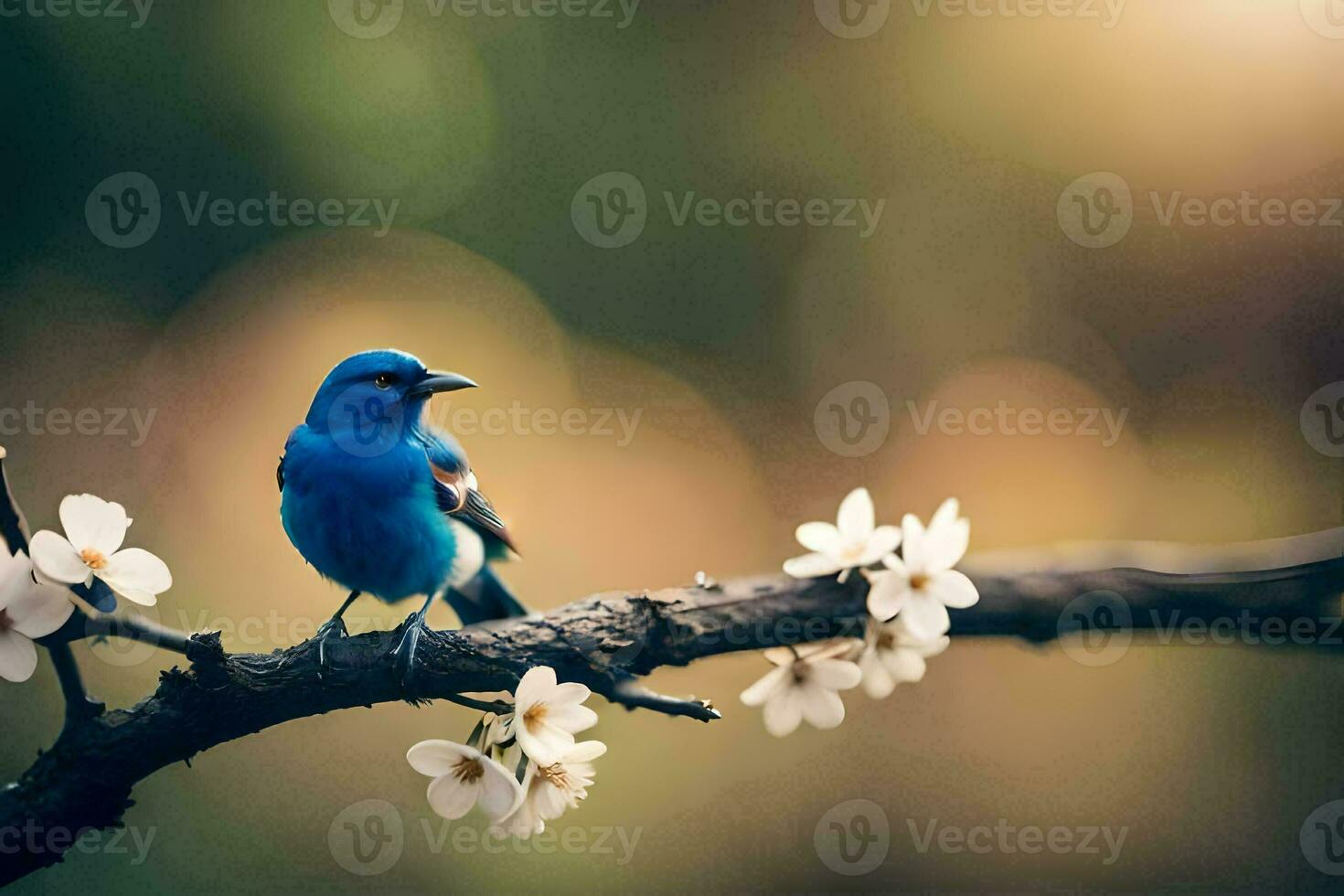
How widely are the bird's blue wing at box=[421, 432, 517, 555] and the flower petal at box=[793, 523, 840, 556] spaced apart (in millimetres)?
453

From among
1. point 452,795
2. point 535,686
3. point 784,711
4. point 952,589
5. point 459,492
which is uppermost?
point 459,492

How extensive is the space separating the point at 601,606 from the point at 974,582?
534mm

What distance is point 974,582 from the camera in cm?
140

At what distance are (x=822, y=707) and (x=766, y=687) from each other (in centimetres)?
7

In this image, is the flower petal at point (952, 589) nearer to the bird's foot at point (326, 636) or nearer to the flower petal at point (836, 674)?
the flower petal at point (836, 674)

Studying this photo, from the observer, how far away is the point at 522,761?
40.5 inches

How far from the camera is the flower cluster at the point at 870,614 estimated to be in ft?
3.81

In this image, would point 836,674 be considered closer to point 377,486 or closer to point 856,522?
point 856,522

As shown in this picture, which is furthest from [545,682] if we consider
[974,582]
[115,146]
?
[115,146]

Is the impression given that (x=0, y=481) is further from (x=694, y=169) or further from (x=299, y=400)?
(x=694, y=169)

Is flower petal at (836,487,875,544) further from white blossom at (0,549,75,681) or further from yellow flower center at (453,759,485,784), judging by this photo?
white blossom at (0,549,75,681)

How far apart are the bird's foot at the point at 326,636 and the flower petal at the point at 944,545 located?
26.9 inches

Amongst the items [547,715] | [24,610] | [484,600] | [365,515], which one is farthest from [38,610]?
[484,600]

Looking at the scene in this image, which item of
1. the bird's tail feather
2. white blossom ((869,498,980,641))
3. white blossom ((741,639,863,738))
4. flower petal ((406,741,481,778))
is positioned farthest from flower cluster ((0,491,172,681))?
white blossom ((869,498,980,641))
